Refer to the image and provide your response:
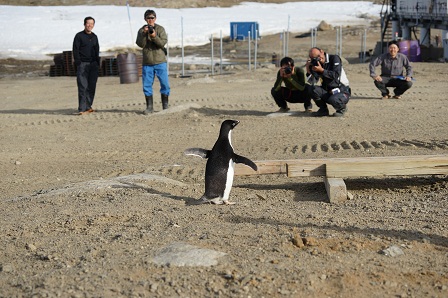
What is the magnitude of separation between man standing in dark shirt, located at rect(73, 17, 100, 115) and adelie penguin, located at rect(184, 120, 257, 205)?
7.88 metres

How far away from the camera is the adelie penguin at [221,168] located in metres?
7.08

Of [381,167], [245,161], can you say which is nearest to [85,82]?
[245,161]

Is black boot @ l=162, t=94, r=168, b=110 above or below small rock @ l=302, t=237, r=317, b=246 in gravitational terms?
below

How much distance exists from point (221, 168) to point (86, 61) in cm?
819

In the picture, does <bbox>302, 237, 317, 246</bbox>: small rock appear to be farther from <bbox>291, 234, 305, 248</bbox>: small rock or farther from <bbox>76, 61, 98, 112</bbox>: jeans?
<bbox>76, 61, 98, 112</bbox>: jeans

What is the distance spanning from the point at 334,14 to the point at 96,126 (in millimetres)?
51459

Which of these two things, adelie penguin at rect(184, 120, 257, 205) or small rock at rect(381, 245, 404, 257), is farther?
adelie penguin at rect(184, 120, 257, 205)

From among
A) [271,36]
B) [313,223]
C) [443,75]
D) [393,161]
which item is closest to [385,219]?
[313,223]

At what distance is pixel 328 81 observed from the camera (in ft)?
41.5

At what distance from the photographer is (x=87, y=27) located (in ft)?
47.8

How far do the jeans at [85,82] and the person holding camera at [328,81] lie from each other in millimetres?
4361

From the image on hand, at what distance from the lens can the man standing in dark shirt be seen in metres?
14.6

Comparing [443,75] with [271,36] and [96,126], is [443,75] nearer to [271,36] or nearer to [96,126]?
[96,126]

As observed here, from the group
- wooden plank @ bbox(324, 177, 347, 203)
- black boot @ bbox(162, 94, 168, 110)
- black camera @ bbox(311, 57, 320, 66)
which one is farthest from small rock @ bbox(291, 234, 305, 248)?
black boot @ bbox(162, 94, 168, 110)
